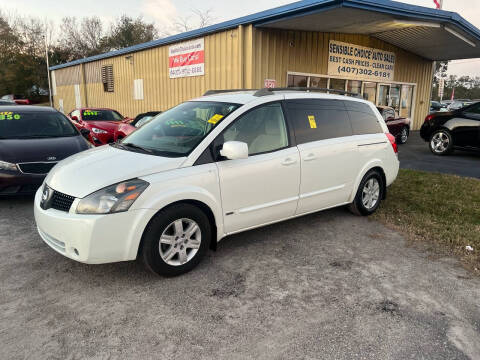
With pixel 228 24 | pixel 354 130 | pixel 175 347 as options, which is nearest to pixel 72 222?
pixel 175 347

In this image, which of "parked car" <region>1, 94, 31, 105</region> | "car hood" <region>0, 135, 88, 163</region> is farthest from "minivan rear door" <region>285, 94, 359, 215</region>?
"parked car" <region>1, 94, 31, 105</region>

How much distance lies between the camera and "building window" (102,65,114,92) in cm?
1923

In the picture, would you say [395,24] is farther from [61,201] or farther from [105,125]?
[61,201]

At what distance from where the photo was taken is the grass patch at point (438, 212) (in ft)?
14.2

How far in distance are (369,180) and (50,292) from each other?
4128 mm

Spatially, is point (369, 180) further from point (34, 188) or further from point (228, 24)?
point (228, 24)

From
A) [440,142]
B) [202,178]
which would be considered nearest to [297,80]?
[440,142]

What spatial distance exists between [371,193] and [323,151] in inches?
55.2

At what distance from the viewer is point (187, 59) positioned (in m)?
13.3

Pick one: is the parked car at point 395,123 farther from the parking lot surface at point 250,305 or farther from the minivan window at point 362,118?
the parking lot surface at point 250,305

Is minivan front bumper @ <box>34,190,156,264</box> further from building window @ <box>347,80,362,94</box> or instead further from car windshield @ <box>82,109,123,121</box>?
building window @ <box>347,80,362,94</box>

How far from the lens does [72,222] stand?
2994mm

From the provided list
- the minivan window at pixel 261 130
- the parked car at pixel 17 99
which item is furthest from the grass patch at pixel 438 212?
the parked car at pixel 17 99

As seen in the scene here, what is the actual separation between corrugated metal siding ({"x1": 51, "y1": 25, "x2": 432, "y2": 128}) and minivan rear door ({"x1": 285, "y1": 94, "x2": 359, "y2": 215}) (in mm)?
6750
